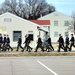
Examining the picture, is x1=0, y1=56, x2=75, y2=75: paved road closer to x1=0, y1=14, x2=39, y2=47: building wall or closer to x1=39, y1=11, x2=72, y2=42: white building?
x1=0, y1=14, x2=39, y2=47: building wall

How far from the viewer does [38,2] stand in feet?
355

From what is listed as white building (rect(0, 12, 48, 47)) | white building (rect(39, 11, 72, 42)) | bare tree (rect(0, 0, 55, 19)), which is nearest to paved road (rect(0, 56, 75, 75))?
white building (rect(0, 12, 48, 47))

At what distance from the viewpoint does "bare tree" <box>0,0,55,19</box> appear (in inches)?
4144

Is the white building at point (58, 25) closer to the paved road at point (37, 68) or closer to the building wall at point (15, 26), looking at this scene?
the building wall at point (15, 26)

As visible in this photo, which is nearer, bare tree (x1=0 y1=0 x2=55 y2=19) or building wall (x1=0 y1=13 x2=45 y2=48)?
building wall (x1=0 y1=13 x2=45 y2=48)

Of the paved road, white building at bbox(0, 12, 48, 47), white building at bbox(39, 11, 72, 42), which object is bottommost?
the paved road

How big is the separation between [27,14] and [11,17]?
56860 millimetres

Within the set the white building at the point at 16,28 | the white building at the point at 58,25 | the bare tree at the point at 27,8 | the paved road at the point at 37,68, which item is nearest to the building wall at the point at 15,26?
the white building at the point at 16,28

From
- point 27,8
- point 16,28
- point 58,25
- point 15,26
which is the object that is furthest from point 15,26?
point 27,8

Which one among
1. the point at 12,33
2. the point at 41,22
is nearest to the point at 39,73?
the point at 12,33

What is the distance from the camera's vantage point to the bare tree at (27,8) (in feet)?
345

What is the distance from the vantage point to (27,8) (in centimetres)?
10650

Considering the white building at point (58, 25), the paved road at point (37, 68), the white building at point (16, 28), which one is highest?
the white building at point (58, 25)

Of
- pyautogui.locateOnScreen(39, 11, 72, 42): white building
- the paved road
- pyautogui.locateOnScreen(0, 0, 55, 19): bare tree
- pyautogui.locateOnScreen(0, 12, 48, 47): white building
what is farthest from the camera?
pyautogui.locateOnScreen(0, 0, 55, 19): bare tree
